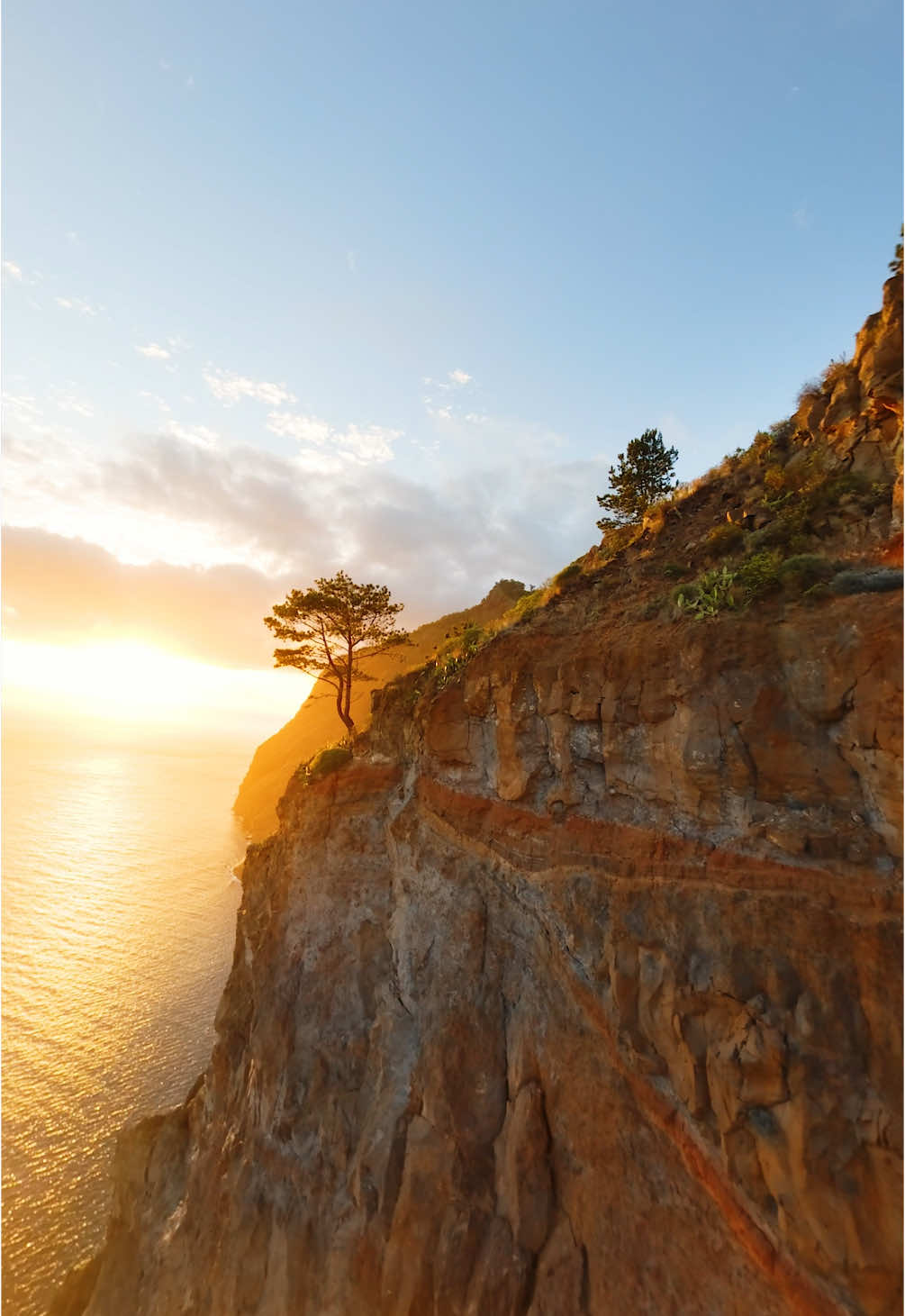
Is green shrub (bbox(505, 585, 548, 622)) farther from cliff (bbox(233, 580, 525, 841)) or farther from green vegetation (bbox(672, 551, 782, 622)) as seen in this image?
cliff (bbox(233, 580, 525, 841))

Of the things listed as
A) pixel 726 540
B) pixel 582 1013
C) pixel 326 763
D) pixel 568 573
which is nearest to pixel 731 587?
pixel 726 540

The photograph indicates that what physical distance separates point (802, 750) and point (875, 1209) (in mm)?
7179

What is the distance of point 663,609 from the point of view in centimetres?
1388

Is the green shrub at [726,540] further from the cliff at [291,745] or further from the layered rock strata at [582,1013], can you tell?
the cliff at [291,745]

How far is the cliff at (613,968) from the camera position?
31.4 feet

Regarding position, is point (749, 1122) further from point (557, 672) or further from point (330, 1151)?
point (330, 1151)

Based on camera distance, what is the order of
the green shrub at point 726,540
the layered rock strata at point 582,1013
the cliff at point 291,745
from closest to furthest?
the layered rock strata at point 582,1013
the green shrub at point 726,540
the cliff at point 291,745

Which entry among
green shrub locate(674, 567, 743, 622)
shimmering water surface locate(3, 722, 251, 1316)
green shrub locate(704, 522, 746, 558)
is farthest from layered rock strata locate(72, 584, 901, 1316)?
shimmering water surface locate(3, 722, 251, 1316)

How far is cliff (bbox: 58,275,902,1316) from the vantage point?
959 centimetres

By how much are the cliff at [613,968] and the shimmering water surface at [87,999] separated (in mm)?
13133

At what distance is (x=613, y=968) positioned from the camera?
1216cm

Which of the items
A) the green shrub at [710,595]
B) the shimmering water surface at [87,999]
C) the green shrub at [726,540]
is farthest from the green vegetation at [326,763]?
the shimmering water surface at [87,999]

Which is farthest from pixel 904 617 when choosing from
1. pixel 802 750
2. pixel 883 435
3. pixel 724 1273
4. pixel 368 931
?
pixel 368 931

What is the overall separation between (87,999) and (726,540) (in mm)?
56865
